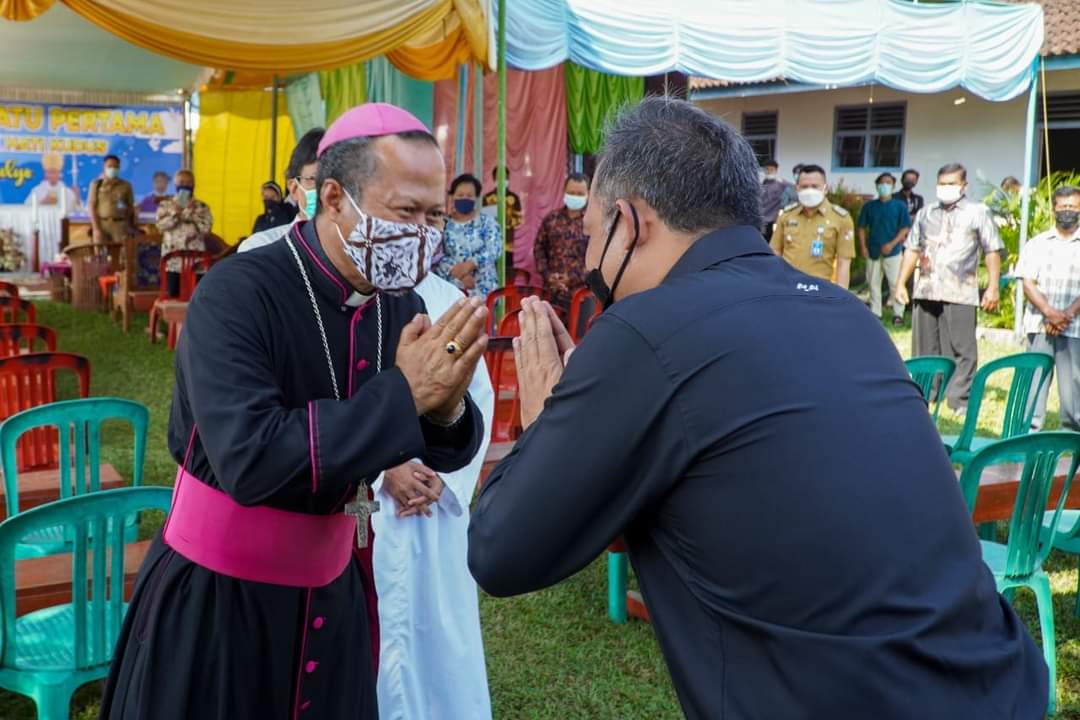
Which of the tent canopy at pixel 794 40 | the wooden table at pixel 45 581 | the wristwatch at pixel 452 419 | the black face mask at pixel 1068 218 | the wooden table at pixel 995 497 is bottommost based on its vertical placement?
the wooden table at pixel 45 581

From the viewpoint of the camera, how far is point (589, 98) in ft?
47.7

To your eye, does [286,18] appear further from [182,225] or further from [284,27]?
[182,225]

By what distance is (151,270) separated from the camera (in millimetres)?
11992

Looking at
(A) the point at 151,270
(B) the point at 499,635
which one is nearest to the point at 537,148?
(A) the point at 151,270

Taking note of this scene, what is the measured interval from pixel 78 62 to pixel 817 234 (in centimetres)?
895

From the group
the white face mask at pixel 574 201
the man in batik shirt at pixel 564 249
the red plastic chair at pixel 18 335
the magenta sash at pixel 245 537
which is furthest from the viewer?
the white face mask at pixel 574 201

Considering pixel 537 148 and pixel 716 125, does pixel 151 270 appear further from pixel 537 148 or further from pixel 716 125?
pixel 716 125

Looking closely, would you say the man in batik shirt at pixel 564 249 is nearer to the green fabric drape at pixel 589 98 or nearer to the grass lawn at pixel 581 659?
the grass lawn at pixel 581 659

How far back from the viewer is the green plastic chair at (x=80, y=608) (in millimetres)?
2770

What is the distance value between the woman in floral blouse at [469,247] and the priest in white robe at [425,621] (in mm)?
4964

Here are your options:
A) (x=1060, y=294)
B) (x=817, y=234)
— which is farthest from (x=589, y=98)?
(x=1060, y=294)

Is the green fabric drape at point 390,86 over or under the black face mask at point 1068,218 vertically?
over

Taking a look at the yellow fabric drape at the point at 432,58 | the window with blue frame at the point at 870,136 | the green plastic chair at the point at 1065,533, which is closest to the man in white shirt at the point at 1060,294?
the green plastic chair at the point at 1065,533

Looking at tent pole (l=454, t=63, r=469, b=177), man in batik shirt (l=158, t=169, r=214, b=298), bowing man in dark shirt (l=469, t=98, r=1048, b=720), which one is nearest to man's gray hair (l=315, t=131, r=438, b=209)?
bowing man in dark shirt (l=469, t=98, r=1048, b=720)
